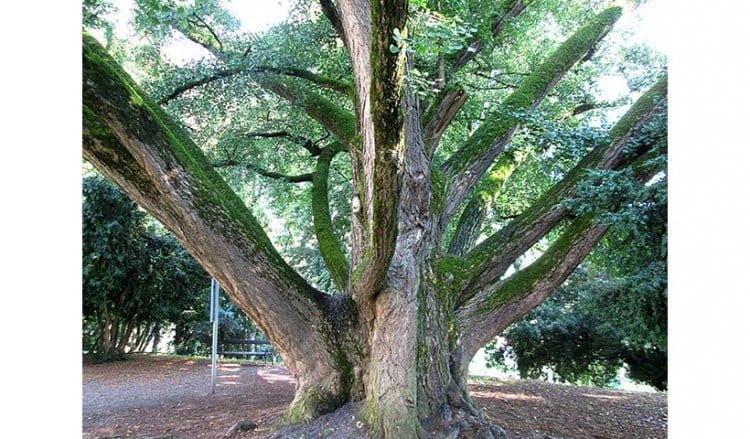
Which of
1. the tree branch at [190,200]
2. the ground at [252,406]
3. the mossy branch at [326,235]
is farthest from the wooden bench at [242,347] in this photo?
the tree branch at [190,200]

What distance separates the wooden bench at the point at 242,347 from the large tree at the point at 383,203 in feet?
19.3

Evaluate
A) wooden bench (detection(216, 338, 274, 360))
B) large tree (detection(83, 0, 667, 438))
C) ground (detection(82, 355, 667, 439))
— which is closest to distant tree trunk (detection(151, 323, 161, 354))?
wooden bench (detection(216, 338, 274, 360))

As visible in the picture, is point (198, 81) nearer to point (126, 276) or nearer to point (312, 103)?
point (312, 103)

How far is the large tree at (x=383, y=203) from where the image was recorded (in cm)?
255

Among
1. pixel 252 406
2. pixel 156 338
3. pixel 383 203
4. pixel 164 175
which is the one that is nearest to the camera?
pixel 383 203

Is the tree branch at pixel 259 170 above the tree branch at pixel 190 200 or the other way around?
above

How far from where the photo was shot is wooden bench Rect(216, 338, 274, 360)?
9.48 metres

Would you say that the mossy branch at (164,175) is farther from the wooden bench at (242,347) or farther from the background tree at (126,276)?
the wooden bench at (242,347)

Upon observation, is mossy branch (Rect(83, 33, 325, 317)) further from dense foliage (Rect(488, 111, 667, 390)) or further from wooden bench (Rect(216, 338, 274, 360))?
wooden bench (Rect(216, 338, 274, 360))

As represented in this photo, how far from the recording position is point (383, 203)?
2.37 m

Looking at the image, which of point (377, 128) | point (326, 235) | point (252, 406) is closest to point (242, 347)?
point (252, 406)

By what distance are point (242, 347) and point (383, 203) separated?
32.1ft
